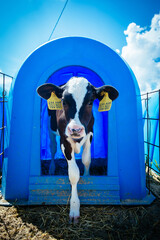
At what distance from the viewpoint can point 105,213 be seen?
259cm

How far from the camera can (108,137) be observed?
3080 millimetres

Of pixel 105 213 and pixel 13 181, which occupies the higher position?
pixel 13 181

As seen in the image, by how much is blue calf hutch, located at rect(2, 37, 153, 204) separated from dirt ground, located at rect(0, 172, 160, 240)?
0.17m

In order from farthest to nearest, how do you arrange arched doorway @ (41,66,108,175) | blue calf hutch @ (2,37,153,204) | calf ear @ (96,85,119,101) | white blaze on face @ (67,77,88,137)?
arched doorway @ (41,66,108,175) → blue calf hutch @ (2,37,153,204) → calf ear @ (96,85,119,101) → white blaze on face @ (67,77,88,137)

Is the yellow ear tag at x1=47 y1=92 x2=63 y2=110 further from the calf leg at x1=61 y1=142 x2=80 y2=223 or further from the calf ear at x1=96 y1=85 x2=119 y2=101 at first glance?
the calf leg at x1=61 y1=142 x2=80 y2=223

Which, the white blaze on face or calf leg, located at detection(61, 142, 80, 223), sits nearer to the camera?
calf leg, located at detection(61, 142, 80, 223)

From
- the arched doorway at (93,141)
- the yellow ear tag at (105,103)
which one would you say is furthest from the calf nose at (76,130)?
the arched doorway at (93,141)

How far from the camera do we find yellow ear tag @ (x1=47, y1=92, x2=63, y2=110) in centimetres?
297

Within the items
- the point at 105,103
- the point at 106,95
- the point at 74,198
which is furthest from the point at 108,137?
the point at 74,198

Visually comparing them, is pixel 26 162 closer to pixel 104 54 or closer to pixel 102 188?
pixel 102 188

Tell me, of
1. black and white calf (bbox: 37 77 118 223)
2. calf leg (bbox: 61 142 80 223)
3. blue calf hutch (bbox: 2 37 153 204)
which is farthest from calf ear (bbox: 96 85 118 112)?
calf leg (bbox: 61 142 80 223)

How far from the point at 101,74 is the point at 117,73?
33 centimetres

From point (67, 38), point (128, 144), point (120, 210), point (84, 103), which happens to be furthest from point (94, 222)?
point (67, 38)

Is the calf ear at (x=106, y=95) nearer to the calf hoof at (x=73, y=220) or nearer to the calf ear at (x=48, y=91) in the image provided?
the calf ear at (x=48, y=91)
